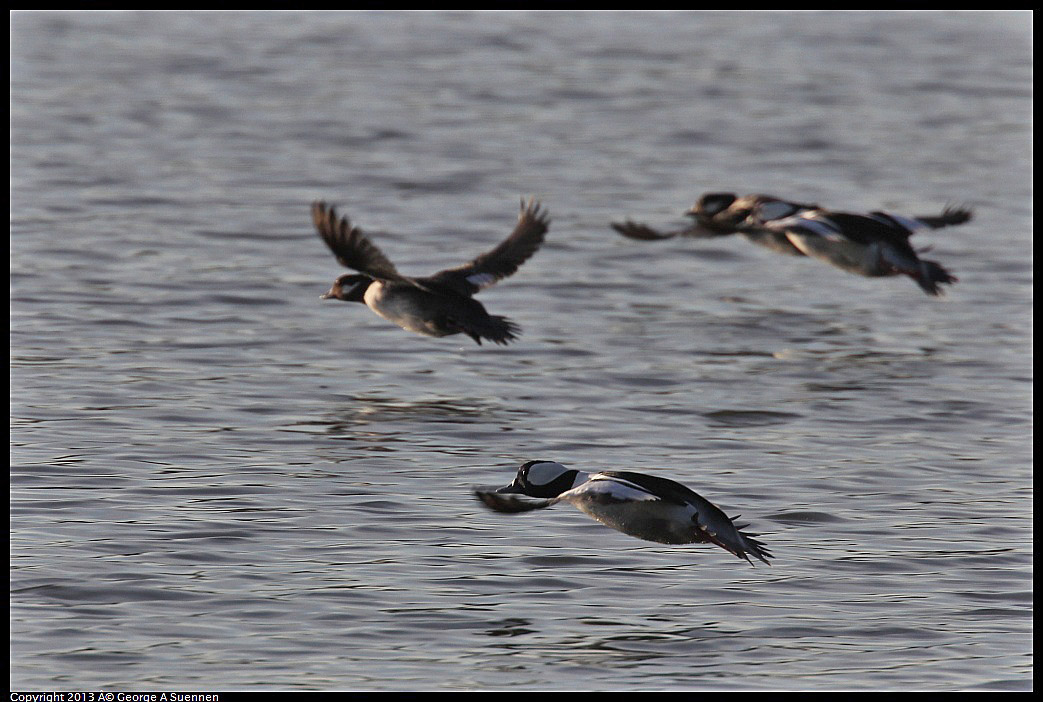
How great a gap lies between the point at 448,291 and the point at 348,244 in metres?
1.12

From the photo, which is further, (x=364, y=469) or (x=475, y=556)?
(x=364, y=469)

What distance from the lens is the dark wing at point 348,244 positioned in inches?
403

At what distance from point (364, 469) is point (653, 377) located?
2815 mm

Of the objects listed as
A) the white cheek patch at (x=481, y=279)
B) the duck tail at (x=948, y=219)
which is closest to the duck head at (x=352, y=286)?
the white cheek patch at (x=481, y=279)

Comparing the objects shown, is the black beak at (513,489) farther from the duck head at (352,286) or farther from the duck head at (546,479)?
the duck head at (352,286)

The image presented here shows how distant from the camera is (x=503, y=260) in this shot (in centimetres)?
1178

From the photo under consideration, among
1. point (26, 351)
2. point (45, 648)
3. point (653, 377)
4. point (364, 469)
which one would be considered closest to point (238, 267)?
point (26, 351)

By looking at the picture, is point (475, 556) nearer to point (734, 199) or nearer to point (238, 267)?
point (238, 267)

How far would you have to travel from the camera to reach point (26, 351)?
11.3 meters

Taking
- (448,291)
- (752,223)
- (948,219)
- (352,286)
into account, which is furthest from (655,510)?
(948,219)

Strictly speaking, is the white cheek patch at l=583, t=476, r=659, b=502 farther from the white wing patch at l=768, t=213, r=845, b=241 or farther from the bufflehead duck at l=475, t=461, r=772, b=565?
the white wing patch at l=768, t=213, r=845, b=241

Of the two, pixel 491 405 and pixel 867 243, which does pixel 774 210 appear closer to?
pixel 867 243

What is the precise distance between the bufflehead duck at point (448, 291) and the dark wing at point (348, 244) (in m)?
0.01

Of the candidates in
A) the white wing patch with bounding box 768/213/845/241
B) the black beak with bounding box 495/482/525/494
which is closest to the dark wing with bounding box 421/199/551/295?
the white wing patch with bounding box 768/213/845/241
